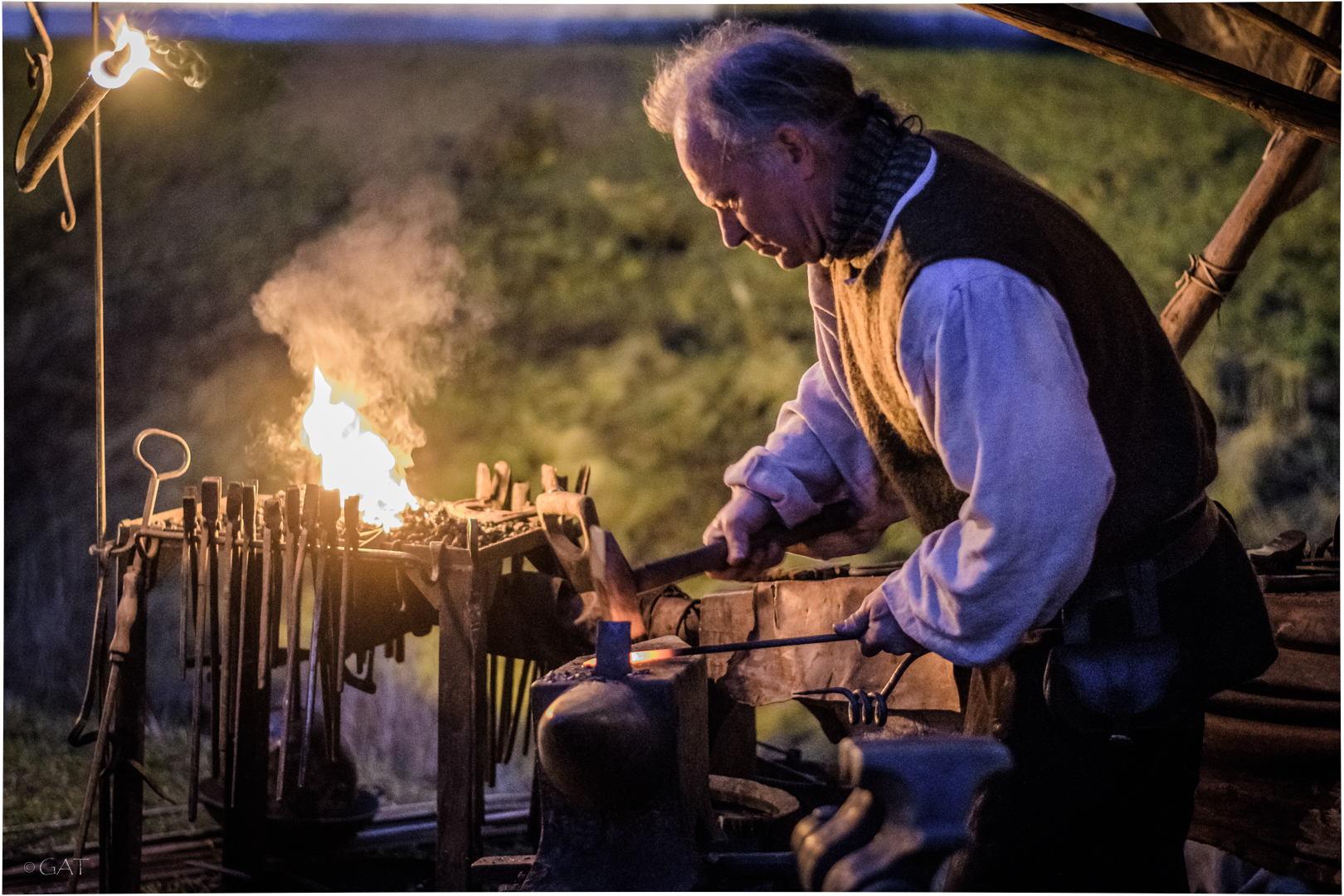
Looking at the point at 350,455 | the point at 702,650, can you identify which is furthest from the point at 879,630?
the point at 350,455

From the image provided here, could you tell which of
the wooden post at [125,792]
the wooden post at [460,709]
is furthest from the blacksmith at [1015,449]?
the wooden post at [125,792]

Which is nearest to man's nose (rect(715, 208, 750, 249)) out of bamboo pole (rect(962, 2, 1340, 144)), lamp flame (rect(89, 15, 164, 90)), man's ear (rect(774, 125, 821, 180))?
man's ear (rect(774, 125, 821, 180))

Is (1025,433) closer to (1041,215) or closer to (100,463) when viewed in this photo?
(1041,215)

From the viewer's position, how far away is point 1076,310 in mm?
1811

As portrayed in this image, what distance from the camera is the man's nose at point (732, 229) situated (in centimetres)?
209

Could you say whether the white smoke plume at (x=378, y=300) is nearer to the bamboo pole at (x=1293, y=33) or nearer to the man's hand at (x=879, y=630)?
the man's hand at (x=879, y=630)

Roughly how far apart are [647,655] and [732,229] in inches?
33.9

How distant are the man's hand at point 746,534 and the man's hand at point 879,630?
470 mm

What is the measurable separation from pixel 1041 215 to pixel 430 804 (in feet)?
10.7

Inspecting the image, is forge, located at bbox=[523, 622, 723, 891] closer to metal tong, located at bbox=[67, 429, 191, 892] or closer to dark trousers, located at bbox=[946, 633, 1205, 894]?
dark trousers, located at bbox=[946, 633, 1205, 894]

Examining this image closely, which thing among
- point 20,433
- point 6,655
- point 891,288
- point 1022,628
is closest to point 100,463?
point 20,433

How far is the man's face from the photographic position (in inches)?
77.7

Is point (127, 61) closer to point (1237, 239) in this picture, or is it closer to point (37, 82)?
point (37, 82)

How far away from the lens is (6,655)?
3.27 meters
